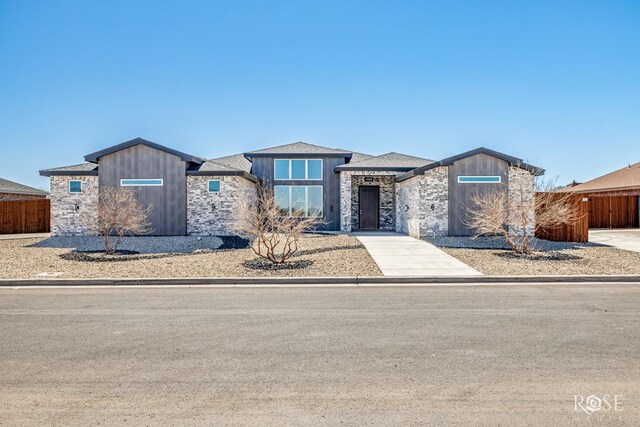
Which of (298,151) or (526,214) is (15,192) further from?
(526,214)

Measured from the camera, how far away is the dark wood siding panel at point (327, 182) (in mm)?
21531

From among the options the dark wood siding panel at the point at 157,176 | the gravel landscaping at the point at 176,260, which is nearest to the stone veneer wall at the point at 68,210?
the gravel landscaping at the point at 176,260

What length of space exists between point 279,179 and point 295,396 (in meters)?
18.2

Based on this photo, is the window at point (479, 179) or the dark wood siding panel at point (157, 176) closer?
the window at point (479, 179)

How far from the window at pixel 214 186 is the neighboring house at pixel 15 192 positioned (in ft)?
57.6

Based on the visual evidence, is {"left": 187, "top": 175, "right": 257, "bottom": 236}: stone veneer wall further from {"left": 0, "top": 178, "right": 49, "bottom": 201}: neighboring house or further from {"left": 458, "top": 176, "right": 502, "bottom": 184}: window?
{"left": 0, "top": 178, "right": 49, "bottom": 201}: neighboring house

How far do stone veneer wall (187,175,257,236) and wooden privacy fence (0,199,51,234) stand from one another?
36.2ft

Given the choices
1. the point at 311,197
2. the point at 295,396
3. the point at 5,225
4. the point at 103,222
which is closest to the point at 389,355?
the point at 295,396

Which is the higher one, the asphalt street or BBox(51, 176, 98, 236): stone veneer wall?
BBox(51, 176, 98, 236): stone veneer wall

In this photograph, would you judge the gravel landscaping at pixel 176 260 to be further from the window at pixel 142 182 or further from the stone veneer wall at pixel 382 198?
the stone veneer wall at pixel 382 198

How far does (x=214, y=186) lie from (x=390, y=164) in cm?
860

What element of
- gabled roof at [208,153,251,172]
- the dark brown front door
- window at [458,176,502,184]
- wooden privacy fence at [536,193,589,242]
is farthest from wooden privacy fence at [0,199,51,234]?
wooden privacy fence at [536,193,589,242]

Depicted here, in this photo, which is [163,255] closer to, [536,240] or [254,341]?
[254,341]

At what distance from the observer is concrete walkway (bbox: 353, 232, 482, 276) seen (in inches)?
396
